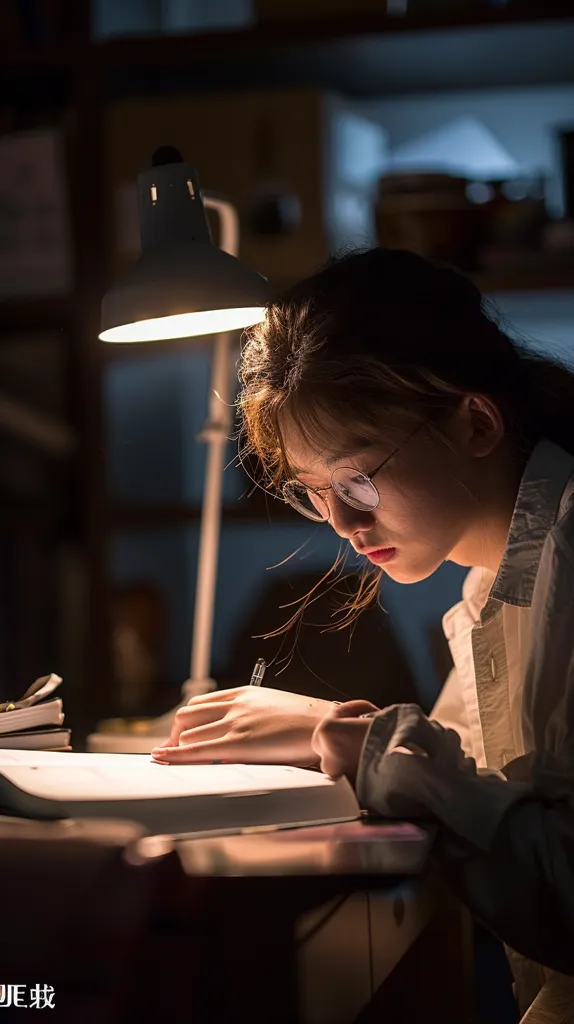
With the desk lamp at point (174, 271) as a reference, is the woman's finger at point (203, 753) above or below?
below

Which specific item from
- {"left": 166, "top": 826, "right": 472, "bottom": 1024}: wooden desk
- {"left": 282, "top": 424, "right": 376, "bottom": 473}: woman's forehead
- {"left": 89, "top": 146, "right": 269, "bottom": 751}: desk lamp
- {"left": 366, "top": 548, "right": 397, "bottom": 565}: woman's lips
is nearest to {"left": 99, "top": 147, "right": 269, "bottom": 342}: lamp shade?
{"left": 89, "top": 146, "right": 269, "bottom": 751}: desk lamp

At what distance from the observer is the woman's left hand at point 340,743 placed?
93cm

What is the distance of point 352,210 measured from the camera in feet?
7.66

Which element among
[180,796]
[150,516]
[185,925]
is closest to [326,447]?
[180,796]

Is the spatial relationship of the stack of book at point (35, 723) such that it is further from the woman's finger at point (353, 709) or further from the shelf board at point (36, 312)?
the shelf board at point (36, 312)

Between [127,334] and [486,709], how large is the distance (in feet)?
1.73

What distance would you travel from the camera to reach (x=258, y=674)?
1187 millimetres

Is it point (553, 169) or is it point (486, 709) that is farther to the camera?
point (553, 169)

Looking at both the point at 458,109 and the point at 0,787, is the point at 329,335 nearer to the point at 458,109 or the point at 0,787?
the point at 0,787

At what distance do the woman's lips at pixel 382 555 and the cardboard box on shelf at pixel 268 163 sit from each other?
4.17ft

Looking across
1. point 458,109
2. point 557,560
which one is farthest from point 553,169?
point 557,560

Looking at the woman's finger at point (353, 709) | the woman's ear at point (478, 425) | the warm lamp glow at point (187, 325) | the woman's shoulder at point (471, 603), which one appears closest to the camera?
the woman's finger at point (353, 709)

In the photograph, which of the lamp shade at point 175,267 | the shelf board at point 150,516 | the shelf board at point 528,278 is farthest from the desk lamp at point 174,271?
the shelf board at point 150,516

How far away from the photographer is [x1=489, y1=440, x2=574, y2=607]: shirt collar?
105 cm
